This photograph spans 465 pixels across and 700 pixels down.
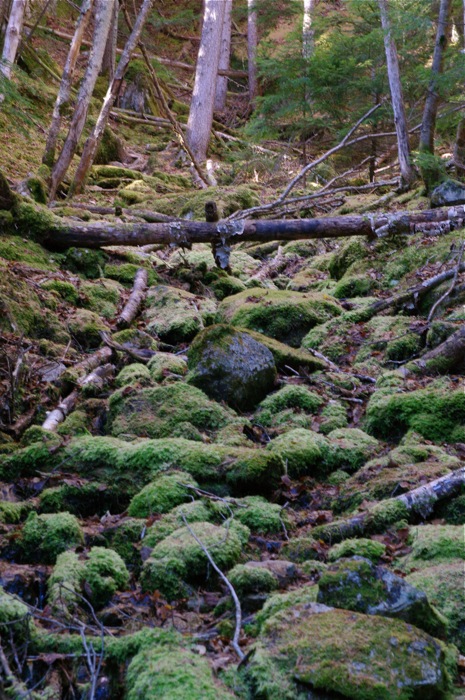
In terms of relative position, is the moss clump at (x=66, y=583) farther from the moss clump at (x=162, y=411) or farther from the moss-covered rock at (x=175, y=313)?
the moss-covered rock at (x=175, y=313)

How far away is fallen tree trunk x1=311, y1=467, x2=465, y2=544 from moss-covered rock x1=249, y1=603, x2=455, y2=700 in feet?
3.83

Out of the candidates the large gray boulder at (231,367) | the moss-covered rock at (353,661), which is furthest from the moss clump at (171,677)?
the large gray boulder at (231,367)

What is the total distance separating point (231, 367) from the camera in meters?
5.98

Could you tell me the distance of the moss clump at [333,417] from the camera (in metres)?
5.45

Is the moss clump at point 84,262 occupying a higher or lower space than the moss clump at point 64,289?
higher

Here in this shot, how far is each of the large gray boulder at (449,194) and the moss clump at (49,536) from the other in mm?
8389

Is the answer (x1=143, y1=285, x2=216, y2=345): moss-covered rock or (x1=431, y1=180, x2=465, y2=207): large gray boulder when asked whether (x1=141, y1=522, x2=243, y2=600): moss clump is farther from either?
(x1=431, y1=180, x2=465, y2=207): large gray boulder

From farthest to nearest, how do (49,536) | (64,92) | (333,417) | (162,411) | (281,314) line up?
(64,92) → (281,314) → (333,417) → (162,411) → (49,536)

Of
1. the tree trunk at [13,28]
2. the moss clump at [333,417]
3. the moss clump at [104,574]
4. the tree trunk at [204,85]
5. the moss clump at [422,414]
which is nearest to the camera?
the moss clump at [104,574]

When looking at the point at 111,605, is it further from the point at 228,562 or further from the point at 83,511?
the point at 83,511

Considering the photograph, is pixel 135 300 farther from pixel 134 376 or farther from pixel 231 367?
pixel 231 367

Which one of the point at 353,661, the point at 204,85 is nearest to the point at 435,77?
the point at 204,85

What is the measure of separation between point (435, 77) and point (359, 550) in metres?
9.47

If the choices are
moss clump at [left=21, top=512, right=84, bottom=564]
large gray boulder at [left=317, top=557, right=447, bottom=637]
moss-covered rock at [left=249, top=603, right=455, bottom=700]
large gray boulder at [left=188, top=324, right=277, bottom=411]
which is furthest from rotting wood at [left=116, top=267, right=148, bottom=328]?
moss-covered rock at [left=249, top=603, right=455, bottom=700]
